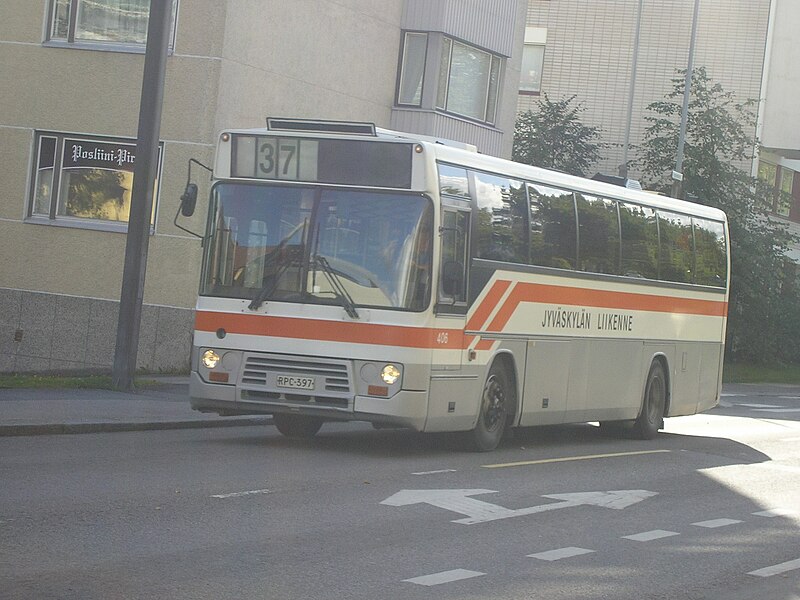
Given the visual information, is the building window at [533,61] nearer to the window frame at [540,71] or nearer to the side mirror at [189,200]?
the window frame at [540,71]

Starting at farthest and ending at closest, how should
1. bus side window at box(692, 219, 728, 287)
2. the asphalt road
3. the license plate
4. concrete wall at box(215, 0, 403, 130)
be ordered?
concrete wall at box(215, 0, 403, 130)
bus side window at box(692, 219, 728, 287)
the license plate
the asphalt road

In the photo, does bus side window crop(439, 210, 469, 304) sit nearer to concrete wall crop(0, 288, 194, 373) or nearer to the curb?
the curb

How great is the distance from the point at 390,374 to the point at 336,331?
0.66 meters

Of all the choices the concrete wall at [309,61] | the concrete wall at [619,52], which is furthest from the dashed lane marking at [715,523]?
the concrete wall at [619,52]

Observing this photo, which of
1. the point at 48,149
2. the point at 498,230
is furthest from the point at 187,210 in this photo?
the point at 48,149

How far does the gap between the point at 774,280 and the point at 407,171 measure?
27.5 m

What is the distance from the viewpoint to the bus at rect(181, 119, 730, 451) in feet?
44.9

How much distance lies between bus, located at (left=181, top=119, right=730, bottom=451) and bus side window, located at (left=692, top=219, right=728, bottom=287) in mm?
4786

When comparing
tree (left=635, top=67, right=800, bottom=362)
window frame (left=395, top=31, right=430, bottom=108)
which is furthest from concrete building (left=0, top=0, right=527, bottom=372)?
tree (left=635, top=67, right=800, bottom=362)

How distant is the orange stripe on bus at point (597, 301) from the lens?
15391 millimetres

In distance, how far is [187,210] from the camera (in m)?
14.3

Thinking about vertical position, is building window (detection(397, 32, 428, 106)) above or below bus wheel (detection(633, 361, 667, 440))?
above

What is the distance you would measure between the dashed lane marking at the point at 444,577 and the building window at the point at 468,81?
22.5m

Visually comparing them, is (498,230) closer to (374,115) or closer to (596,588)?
(596,588)
